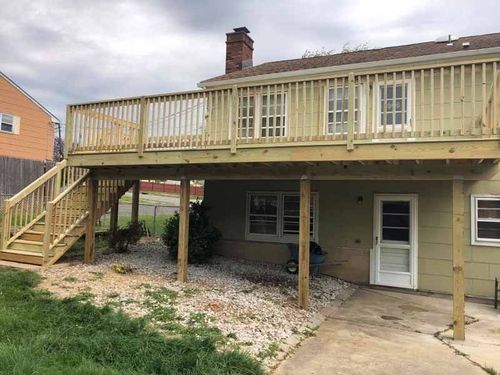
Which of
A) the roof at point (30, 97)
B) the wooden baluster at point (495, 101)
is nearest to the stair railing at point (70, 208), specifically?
the wooden baluster at point (495, 101)

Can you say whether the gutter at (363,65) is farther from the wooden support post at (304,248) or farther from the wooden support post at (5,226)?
the wooden support post at (5,226)

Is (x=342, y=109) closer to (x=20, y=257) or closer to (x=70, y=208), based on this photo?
(x=70, y=208)

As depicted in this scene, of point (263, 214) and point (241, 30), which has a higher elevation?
point (241, 30)

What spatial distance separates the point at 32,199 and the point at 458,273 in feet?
27.0

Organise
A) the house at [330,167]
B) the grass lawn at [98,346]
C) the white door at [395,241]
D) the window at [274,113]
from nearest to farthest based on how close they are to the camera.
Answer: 1. the grass lawn at [98,346]
2. the house at [330,167]
3. the window at [274,113]
4. the white door at [395,241]

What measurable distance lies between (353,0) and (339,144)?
21.7 ft

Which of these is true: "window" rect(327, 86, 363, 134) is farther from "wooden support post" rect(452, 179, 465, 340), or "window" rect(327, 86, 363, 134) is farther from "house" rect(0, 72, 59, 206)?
"house" rect(0, 72, 59, 206)

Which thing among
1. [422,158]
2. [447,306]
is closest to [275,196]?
[447,306]

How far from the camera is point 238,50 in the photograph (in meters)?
13.3

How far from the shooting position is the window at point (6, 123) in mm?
18953

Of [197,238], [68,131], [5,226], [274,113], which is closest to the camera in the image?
[274,113]

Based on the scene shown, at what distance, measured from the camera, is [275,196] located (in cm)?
1060

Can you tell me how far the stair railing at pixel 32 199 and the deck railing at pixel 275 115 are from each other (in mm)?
1085

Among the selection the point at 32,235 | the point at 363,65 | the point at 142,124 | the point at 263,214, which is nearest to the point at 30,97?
the point at 32,235
